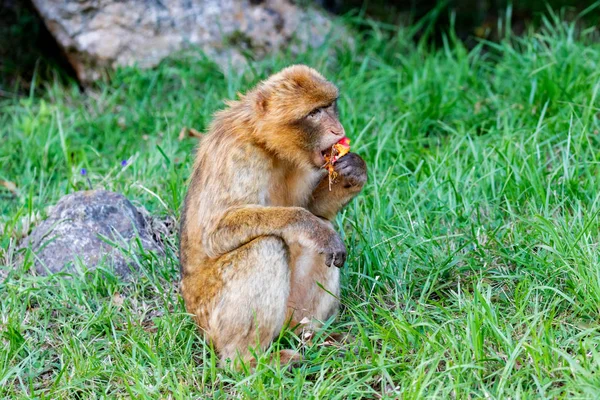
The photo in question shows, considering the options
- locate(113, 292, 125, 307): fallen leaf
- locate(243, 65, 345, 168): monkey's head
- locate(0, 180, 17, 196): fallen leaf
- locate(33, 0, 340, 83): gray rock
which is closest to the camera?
locate(243, 65, 345, 168): monkey's head

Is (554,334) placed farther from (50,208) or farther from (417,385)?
(50,208)

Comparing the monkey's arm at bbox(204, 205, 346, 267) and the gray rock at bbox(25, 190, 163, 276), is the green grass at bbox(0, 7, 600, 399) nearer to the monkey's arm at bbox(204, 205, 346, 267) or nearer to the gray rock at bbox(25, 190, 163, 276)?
the gray rock at bbox(25, 190, 163, 276)

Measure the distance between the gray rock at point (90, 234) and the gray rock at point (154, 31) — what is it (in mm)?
2410

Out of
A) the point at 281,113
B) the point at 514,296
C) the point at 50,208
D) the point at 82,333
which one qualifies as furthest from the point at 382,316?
the point at 50,208

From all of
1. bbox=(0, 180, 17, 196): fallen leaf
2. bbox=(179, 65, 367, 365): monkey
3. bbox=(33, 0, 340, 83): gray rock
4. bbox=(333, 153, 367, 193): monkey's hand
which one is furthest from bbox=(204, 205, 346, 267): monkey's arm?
bbox=(33, 0, 340, 83): gray rock

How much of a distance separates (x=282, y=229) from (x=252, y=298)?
377 millimetres

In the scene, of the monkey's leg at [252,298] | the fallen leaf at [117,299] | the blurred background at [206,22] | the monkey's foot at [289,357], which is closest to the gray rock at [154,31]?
the blurred background at [206,22]

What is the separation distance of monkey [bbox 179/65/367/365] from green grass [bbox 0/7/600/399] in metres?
0.21

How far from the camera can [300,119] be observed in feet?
14.6

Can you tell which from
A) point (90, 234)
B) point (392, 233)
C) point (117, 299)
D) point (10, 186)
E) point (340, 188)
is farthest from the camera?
point (10, 186)

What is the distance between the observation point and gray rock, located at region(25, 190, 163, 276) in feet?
17.0

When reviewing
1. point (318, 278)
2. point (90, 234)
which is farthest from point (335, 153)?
point (90, 234)

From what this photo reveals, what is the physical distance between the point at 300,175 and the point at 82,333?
1467mm

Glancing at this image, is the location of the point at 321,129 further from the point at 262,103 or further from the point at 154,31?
the point at 154,31
